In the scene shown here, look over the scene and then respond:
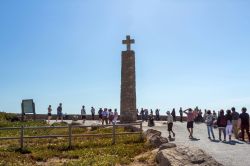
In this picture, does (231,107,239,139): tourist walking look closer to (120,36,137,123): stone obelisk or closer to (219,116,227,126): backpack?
(219,116,227,126): backpack

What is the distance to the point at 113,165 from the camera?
1816 cm

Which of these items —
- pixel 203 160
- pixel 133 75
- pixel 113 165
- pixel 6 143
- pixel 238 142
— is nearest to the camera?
pixel 203 160

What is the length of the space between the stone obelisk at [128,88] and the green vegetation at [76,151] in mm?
12042

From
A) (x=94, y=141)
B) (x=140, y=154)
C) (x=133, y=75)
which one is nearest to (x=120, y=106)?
(x=133, y=75)

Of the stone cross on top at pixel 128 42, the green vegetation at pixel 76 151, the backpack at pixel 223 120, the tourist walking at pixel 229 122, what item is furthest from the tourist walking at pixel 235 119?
the stone cross on top at pixel 128 42

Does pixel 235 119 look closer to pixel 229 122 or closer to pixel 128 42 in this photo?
pixel 229 122

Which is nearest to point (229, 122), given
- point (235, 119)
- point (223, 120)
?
point (223, 120)

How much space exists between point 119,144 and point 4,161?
682 cm

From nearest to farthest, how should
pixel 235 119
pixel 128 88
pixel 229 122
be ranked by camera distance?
pixel 229 122
pixel 235 119
pixel 128 88

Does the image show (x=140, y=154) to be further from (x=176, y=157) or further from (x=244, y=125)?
(x=244, y=125)

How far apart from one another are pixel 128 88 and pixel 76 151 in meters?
16.8

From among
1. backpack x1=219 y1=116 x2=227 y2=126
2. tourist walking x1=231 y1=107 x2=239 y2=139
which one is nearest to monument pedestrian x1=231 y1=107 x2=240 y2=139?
tourist walking x1=231 y1=107 x2=239 y2=139

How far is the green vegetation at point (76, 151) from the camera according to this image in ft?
62.4

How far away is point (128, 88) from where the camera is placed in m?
37.9
